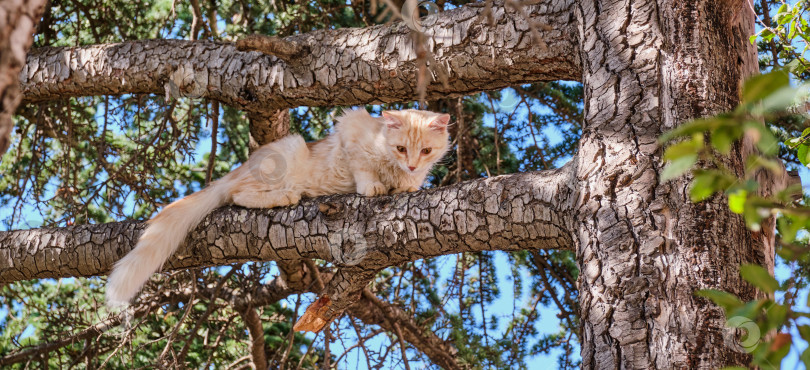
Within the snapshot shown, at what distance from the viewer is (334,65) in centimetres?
290

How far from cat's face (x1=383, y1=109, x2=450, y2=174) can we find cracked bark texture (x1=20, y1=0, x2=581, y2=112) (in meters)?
0.49

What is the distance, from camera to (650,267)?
199cm

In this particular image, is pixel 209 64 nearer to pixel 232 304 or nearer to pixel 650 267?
pixel 232 304

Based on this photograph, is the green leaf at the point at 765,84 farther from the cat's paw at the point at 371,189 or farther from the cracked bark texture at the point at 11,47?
the cat's paw at the point at 371,189

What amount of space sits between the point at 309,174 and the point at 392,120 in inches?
19.7

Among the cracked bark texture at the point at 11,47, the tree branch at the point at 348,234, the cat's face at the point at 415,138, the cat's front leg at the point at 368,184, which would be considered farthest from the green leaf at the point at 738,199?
the cat's face at the point at 415,138

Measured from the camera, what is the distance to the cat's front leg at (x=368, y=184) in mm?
3053

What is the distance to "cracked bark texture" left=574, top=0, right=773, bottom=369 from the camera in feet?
6.33

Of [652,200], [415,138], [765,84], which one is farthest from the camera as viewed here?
[415,138]

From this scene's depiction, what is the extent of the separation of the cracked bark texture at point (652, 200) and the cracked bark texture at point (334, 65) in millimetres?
270

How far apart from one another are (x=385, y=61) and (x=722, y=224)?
139 cm

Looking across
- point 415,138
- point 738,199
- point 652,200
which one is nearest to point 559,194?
point 652,200

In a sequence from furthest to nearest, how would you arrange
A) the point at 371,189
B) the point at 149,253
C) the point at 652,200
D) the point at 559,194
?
the point at 371,189, the point at 149,253, the point at 559,194, the point at 652,200

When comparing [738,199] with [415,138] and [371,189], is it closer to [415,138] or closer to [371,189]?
[371,189]
